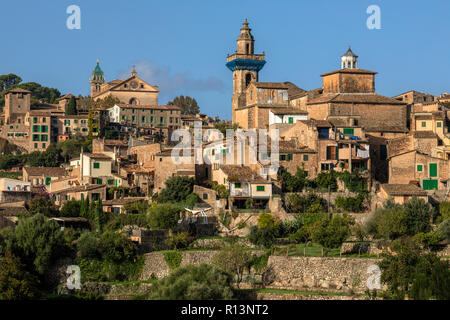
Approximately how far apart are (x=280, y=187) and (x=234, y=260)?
9691 mm

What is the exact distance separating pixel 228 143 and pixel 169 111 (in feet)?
93.1

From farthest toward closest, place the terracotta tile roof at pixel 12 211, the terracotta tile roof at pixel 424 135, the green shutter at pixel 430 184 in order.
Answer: the terracotta tile roof at pixel 424 135
the green shutter at pixel 430 184
the terracotta tile roof at pixel 12 211

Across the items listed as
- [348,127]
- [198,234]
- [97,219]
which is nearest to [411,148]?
[348,127]

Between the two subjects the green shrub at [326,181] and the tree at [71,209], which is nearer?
the tree at [71,209]

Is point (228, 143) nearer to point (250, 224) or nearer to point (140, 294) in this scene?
point (250, 224)

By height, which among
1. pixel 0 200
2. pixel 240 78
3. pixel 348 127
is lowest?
pixel 0 200

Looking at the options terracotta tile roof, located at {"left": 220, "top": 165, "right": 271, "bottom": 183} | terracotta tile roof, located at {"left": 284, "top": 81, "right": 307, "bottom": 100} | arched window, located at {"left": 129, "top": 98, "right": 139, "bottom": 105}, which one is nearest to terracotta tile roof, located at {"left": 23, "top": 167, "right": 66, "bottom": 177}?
terracotta tile roof, located at {"left": 220, "top": 165, "right": 271, "bottom": 183}

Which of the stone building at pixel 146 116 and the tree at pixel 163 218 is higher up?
the stone building at pixel 146 116

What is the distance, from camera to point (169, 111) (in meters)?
88.9

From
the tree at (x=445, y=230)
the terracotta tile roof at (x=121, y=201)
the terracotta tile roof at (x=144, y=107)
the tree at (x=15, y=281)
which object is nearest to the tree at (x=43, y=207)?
the terracotta tile roof at (x=121, y=201)

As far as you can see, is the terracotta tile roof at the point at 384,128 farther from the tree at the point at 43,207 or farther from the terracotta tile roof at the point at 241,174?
the tree at the point at 43,207

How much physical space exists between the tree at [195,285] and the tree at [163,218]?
8694 mm

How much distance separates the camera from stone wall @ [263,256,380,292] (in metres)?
47.0

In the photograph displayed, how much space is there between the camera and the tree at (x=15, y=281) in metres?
45.0
